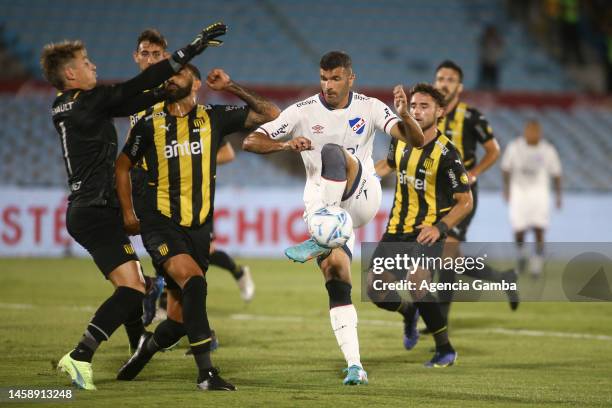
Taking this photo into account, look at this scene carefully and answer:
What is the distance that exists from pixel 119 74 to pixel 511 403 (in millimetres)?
16837

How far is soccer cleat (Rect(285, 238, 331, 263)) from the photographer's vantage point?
6.54 meters

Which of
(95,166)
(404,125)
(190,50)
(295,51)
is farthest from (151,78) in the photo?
(295,51)

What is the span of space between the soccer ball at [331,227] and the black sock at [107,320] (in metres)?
1.18

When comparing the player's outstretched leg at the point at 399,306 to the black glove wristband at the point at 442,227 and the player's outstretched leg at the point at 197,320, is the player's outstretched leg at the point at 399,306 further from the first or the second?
the player's outstretched leg at the point at 197,320

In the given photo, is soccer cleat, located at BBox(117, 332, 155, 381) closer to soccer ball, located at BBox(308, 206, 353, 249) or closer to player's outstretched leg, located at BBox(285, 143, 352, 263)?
player's outstretched leg, located at BBox(285, 143, 352, 263)

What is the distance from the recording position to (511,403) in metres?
6.12

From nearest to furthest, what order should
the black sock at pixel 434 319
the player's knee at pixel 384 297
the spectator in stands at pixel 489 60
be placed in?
1. the black sock at pixel 434 319
2. the player's knee at pixel 384 297
3. the spectator in stands at pixel 489 60

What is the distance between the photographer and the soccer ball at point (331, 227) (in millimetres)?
6516

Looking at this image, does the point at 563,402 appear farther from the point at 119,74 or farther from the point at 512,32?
the point at 512,32

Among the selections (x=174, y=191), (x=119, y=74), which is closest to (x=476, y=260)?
(x=174, y=191)

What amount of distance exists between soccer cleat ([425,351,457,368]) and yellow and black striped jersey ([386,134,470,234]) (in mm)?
1058

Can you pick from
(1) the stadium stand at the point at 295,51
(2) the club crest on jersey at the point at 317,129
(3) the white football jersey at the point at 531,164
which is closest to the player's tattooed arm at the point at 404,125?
(2) the club crest on jersey at the point at 317,129

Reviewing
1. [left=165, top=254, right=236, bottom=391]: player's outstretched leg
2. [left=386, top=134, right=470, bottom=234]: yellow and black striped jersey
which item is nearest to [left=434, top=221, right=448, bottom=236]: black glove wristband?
[left=386, top=134, right=470, bottom=234]: yellow and black striped jersey

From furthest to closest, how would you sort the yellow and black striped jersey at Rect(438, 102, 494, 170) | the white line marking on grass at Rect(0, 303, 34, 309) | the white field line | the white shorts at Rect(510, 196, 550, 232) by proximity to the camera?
the white shorts at Rect(510, 196, 550, 232) < the white line marking on grass at Rect(0, 303, 34, 309) < the yellow and black striped jersey at Rect(438, 102, 494, 170) < the white field line
